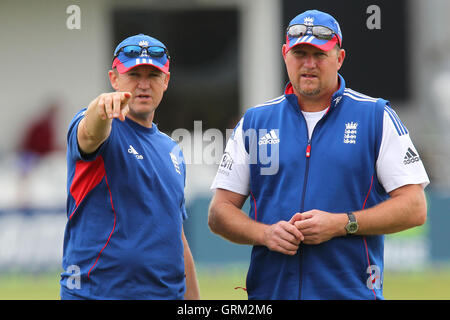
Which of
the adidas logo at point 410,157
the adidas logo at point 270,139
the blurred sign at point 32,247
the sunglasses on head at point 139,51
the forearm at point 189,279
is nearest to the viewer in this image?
the adidas logo at point 410,157

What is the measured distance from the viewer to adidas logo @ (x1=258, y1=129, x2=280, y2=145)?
4668 mm

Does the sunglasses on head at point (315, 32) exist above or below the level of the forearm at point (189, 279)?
above

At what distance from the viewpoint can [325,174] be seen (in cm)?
452

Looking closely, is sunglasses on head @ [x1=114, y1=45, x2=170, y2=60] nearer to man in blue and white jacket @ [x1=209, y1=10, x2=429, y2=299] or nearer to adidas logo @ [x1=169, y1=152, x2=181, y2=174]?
adidas logo @ [x1=169, y1=152, x2=181, y2=174]

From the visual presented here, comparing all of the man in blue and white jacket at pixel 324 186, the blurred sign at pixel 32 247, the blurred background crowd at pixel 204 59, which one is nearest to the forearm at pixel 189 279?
the man in blue and white jacket at pixel 324 186

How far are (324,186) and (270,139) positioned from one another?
42 centimetres

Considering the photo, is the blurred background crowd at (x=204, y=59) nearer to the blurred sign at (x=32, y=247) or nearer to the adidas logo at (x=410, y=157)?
the blurred sign at (x=32, y=247)

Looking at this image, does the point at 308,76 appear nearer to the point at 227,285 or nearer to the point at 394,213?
the point at 394,213

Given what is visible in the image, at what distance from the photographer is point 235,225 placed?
15.4 feet

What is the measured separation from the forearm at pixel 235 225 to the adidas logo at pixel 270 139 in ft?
1.35

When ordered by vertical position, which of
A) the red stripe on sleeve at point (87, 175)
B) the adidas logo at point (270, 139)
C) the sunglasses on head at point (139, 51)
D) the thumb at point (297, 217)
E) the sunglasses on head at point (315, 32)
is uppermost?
the sunglasses on head at point (315, 32)

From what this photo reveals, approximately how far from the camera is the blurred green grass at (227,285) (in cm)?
1030
